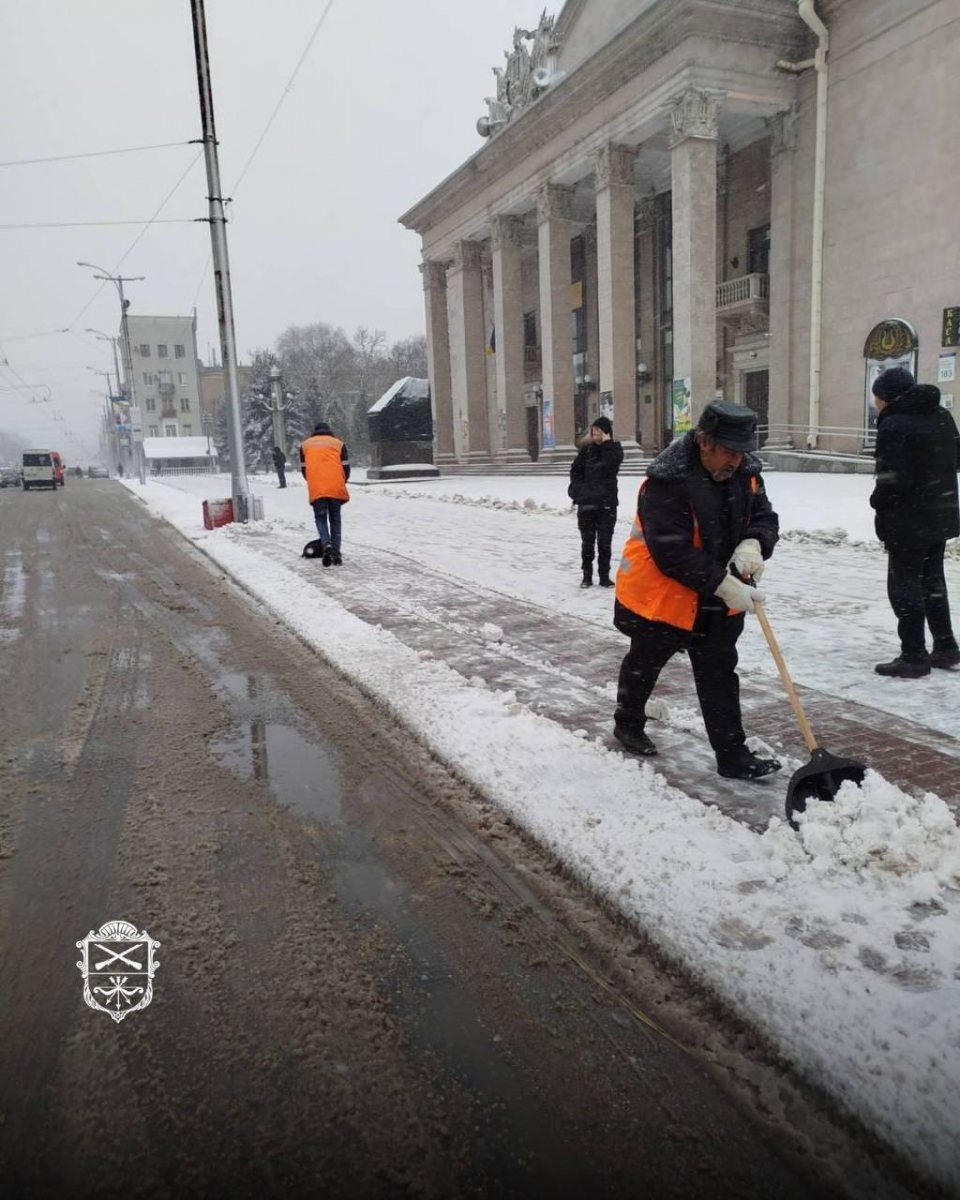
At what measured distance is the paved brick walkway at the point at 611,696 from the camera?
3.55 meters

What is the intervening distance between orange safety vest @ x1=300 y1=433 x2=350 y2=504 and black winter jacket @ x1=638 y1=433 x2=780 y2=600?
6936 millimetres

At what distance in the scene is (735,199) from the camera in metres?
27.0

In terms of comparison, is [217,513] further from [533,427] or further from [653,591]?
[533,427]

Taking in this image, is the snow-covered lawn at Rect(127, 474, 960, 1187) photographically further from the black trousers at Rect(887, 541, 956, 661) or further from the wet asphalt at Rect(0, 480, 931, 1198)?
the black trousers at Rect(887, 541, 956, 661)

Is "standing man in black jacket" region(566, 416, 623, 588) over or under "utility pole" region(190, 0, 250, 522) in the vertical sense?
under

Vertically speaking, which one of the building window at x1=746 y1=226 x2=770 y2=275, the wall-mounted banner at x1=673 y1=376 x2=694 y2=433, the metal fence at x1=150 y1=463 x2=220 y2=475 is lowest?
the metal fence at x1=150 y1=463 x2=220 y2=475

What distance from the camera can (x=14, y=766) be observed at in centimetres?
393

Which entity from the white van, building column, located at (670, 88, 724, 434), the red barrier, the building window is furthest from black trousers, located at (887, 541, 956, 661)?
the white van

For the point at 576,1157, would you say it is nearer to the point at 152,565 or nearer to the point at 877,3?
the point at 152,565

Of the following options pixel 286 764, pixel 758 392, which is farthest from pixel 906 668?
pixel 758 392

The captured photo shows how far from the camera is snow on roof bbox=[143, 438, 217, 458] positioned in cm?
8062

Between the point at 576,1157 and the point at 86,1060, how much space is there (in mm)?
1232

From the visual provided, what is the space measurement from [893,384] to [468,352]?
3169cm

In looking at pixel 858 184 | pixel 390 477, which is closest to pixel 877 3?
pixel 858 184
